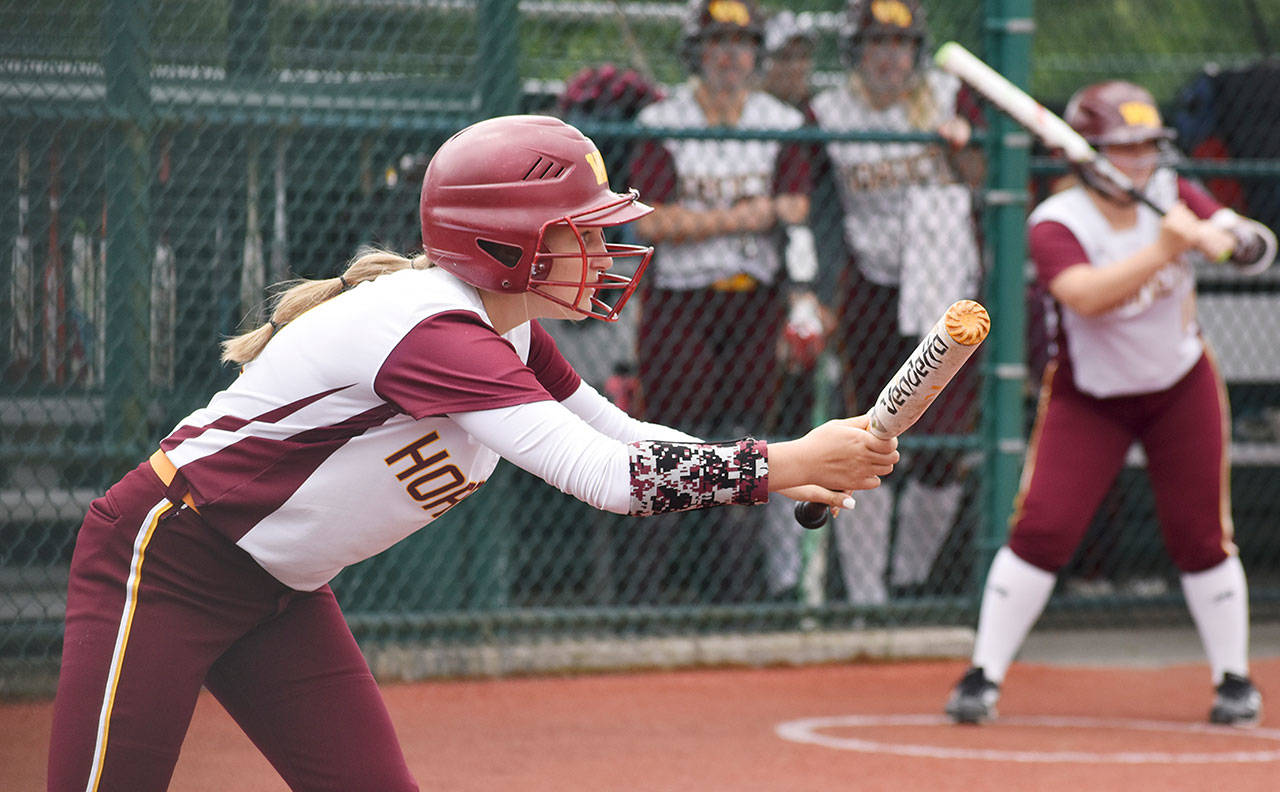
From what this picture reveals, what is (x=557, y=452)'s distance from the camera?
102 inches

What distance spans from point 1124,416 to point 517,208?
3.30 m

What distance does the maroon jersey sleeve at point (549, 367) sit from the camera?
321 cm

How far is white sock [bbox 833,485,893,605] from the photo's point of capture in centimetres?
673

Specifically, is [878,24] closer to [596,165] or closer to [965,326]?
[596,165]

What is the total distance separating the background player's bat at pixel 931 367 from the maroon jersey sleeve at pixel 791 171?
12.6 ft

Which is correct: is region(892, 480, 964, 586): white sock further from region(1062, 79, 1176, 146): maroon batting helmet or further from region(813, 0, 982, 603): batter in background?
region(1062, 79, 1176, 146): maroon batting helmet

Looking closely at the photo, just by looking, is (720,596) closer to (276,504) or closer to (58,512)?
(58,512)

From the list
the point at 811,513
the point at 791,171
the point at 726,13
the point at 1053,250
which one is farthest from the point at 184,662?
the point at 726,13

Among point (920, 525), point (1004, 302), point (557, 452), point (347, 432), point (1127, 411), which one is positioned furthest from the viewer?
point (920, 525)

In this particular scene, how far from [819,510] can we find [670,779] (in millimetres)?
2038

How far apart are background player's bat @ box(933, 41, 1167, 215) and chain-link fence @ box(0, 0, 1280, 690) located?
1.85 feet

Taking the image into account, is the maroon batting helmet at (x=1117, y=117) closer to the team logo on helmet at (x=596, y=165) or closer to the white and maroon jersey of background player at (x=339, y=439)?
the team logo on helmet at (x=596, y=165)

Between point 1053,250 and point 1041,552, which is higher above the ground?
point 1053,250

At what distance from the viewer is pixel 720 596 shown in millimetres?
6770
